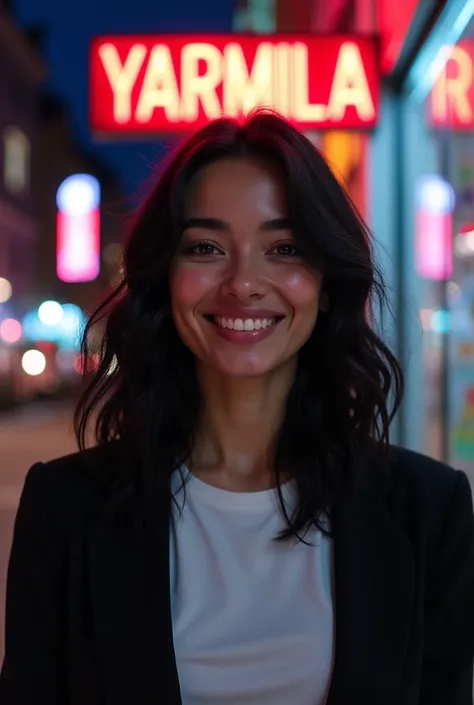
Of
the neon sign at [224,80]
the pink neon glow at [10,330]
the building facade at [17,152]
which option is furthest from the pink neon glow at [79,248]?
the neon sign at [224,80]

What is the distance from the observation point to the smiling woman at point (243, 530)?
4.91 feet

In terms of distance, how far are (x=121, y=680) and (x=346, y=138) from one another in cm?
586

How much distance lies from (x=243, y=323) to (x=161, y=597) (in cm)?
50

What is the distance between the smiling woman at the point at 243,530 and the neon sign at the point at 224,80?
2.72 meters

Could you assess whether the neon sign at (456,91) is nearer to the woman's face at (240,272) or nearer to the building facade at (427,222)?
the building facade at (427,222)

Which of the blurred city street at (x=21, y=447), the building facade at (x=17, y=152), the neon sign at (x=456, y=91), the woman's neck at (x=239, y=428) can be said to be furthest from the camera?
the building facade at (x=17, y=152)

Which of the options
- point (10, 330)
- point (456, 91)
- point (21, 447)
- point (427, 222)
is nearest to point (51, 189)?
point (10, 330)

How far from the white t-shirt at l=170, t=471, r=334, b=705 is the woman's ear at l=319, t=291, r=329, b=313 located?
1.23ft

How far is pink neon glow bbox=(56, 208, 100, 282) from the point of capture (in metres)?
21.6

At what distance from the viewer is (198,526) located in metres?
1.60

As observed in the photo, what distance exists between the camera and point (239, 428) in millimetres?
1718

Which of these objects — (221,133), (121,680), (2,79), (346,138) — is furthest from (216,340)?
(2,79)

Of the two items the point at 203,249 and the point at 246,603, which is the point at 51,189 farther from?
the point at 246,603

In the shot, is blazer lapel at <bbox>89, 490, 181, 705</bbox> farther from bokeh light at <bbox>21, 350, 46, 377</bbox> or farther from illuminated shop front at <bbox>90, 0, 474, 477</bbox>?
bokeh light at <bbox>21, 350, 46, 377</bbox>
